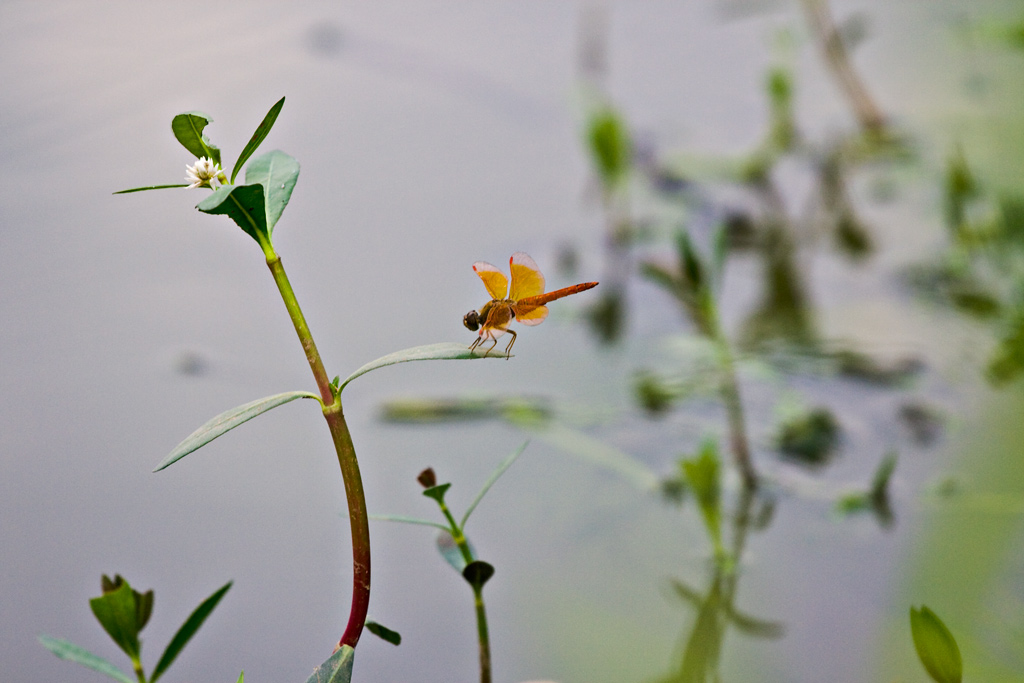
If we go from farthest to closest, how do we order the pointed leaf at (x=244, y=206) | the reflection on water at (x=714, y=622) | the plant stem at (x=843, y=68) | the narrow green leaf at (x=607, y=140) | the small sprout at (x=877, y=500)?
the plant stem at (x=843, y=68) < the narrow green leaf at (x=607, y=140) < the small sprout at (x=877, y=500) < the reflection on water at (x=714, y=622) < the pointed leaf at (x=244, y=206)

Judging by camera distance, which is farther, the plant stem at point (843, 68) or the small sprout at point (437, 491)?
the plant stem at point (843, 68)

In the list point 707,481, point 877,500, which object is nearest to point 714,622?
point 707,481

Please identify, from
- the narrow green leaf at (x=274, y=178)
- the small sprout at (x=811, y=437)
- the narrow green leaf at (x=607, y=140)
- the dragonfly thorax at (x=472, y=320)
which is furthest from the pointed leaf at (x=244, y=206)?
the narrow green leaf at (x=607, y=140)

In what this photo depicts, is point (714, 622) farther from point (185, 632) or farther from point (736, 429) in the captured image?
point (185, 632)

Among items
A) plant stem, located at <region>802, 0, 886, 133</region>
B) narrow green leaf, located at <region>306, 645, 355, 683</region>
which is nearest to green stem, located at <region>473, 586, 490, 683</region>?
narrow green leaf, located at <region>306, 645, 355, 683</region>

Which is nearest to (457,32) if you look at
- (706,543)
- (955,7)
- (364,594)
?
(955,7)

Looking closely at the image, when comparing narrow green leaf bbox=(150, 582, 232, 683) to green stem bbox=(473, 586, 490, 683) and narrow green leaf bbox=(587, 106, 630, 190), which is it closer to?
green stem bbox=(473, 586, 490, 683)

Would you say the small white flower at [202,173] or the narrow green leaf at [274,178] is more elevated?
the narrow green leaf at [274,178]

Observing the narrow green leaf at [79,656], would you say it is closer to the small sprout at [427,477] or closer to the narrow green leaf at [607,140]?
the small sprout at [427,477]
